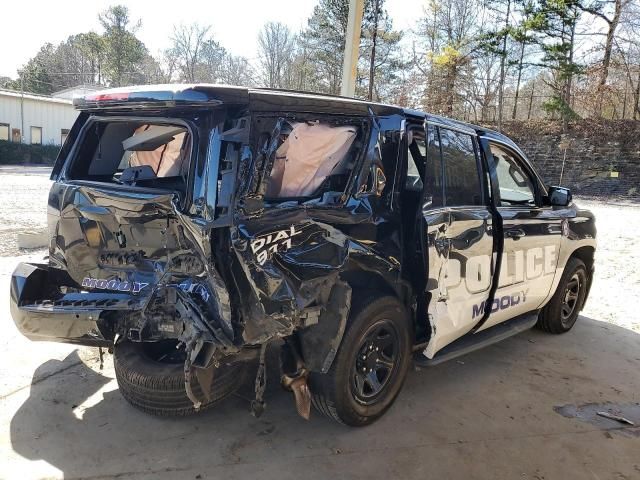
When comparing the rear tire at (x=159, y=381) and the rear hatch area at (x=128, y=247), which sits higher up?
the rear hatch area at (x=128, y=247)

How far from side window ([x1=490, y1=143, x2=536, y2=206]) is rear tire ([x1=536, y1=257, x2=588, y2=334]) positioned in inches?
40.5

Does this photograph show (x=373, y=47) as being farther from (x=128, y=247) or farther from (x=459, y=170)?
(x=128, y=247)

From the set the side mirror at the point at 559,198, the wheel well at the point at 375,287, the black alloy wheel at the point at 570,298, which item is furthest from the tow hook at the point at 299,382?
the black alloy wheel at the point at 570,298

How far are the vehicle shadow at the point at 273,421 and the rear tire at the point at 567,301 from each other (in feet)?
2.28

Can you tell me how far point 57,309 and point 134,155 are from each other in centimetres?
117

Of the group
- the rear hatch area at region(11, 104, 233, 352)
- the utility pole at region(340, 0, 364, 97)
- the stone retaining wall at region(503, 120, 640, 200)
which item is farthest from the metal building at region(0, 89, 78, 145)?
the rear hatch area at region(11, 104, 233, 352)

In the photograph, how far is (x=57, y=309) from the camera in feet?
10.4

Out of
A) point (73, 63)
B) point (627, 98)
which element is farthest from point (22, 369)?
point (73, 63)

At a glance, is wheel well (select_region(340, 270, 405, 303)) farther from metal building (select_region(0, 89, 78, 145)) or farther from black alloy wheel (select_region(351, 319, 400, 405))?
metal building (select_region(0, 89, 78, 145))

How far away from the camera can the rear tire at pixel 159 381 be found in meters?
3.23

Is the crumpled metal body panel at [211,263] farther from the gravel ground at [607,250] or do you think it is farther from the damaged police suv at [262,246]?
the gravel ground at [607,250]

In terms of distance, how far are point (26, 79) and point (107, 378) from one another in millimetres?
68349

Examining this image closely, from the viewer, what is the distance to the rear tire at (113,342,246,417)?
10.6 ft

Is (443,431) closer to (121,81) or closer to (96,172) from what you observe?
(96,172)
